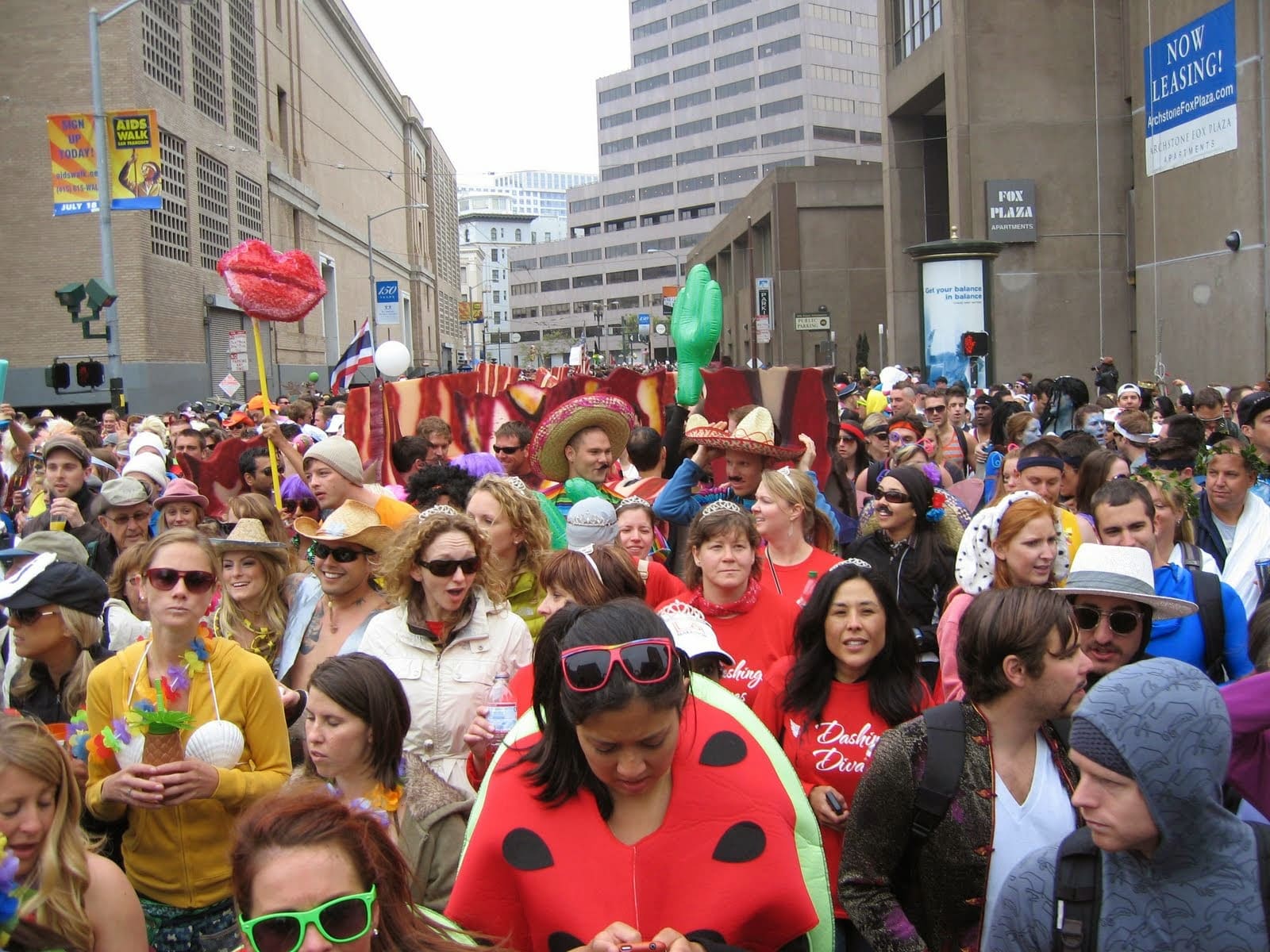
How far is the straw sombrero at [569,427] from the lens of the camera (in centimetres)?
758

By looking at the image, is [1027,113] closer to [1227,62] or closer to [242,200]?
[1227,62]

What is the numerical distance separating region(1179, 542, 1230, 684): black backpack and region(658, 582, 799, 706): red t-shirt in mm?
1460

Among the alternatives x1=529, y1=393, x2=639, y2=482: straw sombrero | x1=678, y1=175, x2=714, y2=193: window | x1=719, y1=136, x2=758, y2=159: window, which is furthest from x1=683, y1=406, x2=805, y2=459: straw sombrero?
x1=678, y1=175, x2=714, y2=193: window

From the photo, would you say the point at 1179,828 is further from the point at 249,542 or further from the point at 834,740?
the point at 249,542

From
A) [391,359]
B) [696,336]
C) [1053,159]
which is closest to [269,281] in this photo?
[696,336]

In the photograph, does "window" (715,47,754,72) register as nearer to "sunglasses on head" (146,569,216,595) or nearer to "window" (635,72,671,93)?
"window" (635,72,671,93)

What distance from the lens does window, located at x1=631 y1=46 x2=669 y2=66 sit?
369ft

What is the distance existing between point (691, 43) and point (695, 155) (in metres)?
10.4

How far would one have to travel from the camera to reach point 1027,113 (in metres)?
33.2

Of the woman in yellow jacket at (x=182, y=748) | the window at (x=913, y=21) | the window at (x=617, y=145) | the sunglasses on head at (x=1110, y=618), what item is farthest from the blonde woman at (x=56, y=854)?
the window at (x=617, y=145)

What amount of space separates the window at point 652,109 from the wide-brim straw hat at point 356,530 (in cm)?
11235

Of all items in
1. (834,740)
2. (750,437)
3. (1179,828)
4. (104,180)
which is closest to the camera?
(1179,828)

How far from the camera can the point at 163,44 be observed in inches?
1298

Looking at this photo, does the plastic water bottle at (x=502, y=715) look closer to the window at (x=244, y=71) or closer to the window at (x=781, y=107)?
the window at (x=244, y=71)
